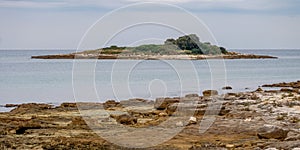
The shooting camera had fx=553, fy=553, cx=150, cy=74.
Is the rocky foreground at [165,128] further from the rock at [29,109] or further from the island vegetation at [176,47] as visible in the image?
the island vegetation at [176,47]

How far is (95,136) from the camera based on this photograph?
743 inches

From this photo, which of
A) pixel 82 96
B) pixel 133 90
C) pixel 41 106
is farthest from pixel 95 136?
pixel 133 90

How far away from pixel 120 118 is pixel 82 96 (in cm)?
1911

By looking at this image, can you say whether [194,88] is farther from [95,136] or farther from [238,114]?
[95,136]

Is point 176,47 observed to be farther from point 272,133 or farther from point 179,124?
point 272,133

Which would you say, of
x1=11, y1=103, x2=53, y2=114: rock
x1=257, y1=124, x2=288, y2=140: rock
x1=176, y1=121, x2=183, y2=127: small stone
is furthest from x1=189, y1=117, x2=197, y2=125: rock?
x1=11, y1=103, x2=53, y2=114: rock

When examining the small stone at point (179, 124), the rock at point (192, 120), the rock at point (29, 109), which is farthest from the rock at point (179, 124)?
the rock at point (29, 109)

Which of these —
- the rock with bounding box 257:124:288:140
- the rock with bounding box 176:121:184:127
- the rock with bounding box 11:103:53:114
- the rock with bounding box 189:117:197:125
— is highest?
the rock with bounding box 11:103:53:114

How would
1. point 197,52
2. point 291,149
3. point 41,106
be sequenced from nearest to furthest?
1. point 291,149
2. point 41,106
3. point 197,52

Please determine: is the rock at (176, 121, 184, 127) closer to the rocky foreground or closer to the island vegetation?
the rocky foreground

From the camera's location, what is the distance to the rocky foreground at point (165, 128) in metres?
16.9

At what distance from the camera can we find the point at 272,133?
1723 centimetres

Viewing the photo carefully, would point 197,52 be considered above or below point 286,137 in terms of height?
above

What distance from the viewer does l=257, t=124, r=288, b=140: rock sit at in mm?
17109
